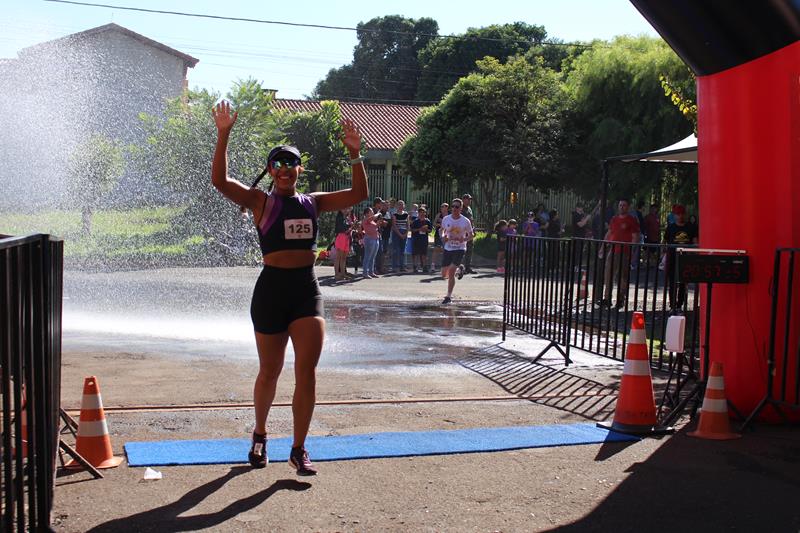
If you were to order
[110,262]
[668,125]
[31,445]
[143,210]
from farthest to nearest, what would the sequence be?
[668,125] → [143,210] → [110,262] → [31,445]

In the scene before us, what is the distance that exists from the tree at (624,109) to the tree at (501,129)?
860mm

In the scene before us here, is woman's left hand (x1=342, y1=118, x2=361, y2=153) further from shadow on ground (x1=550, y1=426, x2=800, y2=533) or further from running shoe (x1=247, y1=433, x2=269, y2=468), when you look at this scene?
shadow on ground (x1=550, y1=426, x2=800, y2=533)

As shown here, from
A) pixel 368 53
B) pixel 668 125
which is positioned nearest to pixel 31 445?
pixel 668 125

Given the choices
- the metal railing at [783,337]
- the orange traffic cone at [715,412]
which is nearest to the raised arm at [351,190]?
the orange traffic cone at [715,412]

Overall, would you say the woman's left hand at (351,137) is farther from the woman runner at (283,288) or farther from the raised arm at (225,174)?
the raised arm at (225,174)

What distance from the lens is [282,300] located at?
5.55m


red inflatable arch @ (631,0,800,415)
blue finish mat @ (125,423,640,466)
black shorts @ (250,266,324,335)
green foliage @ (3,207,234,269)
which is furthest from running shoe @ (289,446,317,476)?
green foliage @ (3,207,234,269)

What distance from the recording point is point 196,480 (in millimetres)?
5332

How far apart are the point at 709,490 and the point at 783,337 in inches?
83.3

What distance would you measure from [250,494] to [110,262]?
17254 millimetres

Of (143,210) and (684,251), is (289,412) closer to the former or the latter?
(684,251)

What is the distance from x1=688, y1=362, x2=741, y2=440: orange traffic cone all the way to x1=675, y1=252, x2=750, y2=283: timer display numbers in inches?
26.1

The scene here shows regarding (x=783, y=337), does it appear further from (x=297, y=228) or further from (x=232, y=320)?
(x=232, y=320)

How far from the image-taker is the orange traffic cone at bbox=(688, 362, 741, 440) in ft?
22.1
